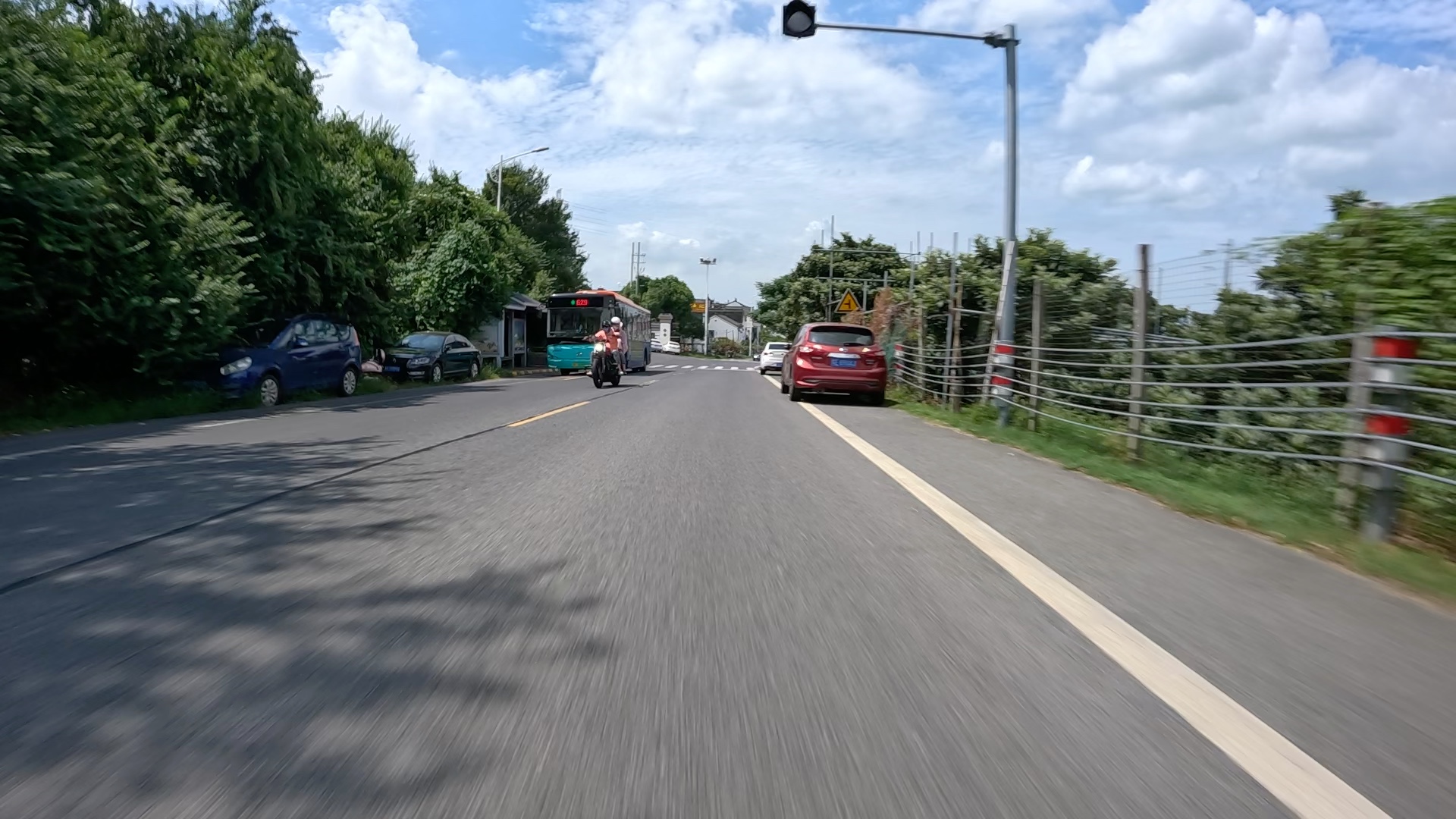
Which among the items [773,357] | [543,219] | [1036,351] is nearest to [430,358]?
[1036,351]

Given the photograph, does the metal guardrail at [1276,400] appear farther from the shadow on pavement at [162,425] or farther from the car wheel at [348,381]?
the car wheel at [348,381]

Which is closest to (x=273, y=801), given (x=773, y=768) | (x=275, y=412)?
(x=773, y=768)

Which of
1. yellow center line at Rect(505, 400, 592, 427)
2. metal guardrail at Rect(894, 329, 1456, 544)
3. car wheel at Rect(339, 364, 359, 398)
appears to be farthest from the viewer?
car wheel at Rect(339, 364, 359, 398)

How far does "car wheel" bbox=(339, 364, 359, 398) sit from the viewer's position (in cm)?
2016

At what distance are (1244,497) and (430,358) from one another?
903 inches

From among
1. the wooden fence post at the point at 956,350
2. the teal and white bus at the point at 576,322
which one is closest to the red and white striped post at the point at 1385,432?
the wooden fence post at the point at 956,350

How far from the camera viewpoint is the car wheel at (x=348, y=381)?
20.2 meters

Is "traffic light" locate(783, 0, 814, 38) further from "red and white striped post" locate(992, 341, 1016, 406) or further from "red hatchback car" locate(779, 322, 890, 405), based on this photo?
"red hatchback car" locate(779, 322, 890, 405)

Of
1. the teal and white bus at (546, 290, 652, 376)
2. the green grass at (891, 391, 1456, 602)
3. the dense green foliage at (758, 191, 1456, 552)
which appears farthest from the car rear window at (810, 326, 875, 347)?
the teal and white bus at (546, 290, 652, 376)

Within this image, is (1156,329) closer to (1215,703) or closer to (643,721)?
(1215,703)

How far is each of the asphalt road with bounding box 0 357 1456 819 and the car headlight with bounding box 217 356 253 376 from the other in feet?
29.5

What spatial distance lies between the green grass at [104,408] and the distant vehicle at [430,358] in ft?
27.4

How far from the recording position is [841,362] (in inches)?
798

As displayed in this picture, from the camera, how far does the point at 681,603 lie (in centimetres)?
472
